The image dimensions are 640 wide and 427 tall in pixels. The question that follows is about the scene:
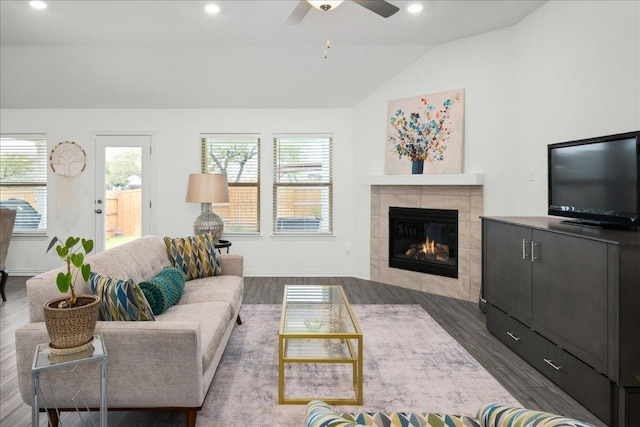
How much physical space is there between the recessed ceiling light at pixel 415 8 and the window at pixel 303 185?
2157mm

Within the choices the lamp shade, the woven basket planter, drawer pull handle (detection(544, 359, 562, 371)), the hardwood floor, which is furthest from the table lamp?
drawer pull handle (detection(544, 359, 562, 371))

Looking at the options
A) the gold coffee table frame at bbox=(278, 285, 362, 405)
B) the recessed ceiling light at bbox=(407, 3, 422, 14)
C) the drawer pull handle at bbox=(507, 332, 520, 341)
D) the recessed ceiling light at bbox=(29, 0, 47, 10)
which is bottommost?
the drawer pull handle at bbox=(507, 332, 520, 341)

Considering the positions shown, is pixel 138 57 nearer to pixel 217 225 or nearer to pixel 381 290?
pixel 217 225

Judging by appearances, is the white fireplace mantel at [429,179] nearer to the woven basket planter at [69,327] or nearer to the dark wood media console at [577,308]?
the dark wood media console at [577,308]

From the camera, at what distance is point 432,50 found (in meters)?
4.66

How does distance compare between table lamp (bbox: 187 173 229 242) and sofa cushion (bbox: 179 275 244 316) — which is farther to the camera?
table lamp (bbox: 187 173 229 242)

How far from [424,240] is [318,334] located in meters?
3.00

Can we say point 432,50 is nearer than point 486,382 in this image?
No

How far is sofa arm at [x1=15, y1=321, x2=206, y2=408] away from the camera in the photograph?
1812 millimetres

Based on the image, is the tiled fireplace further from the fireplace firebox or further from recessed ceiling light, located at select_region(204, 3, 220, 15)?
recessed ceiling light, located at select_region(204, 3, 220, 15)

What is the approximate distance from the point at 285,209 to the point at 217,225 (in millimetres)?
1129

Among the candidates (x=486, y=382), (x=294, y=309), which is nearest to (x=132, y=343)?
(x=294, y=309)

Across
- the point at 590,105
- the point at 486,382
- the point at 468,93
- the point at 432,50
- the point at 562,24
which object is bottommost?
the point at 486,382

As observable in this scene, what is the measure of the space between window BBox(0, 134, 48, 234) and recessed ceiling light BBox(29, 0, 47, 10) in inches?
95.5
